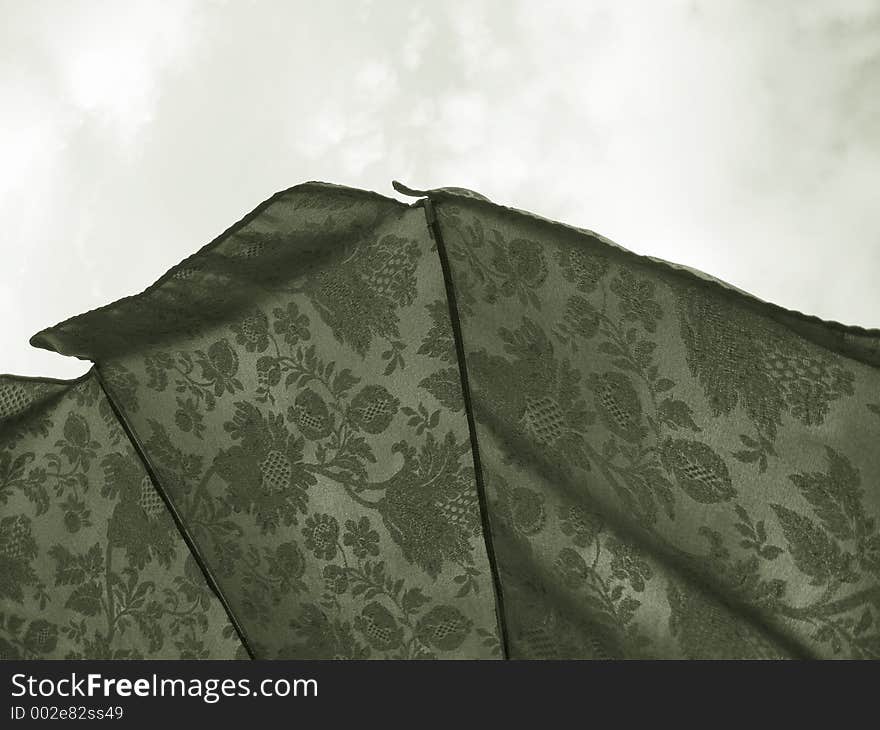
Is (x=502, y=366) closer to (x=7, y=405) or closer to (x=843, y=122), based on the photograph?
(x=7, y=405)

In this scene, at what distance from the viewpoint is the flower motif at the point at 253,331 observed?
40.1 inches

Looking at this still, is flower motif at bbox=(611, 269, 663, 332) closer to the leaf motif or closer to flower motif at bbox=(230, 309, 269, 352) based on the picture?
flower motif at bbox=(230, 309, 269, 352)

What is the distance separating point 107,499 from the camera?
3.55 feet

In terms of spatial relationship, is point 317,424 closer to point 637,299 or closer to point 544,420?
point 544,420

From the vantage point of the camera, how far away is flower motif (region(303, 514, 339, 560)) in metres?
1.07

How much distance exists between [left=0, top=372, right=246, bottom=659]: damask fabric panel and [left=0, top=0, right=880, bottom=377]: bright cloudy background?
6.82 feet

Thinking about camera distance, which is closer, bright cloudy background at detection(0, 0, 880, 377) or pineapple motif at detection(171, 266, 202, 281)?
pineapple motif at detection(171, 266, 202, 281)

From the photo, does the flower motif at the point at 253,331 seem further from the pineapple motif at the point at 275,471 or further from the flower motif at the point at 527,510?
the flower motif at the point at 527,510

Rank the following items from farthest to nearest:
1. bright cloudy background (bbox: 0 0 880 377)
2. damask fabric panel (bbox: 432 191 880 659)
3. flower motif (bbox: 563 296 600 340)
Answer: bright cloudy background (bbox: 0 0 880 377), flower motif (bbox: 563 296 600 340), damask fabric panel (bbox: 432 191 880 659)

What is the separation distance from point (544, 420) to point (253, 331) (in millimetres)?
369

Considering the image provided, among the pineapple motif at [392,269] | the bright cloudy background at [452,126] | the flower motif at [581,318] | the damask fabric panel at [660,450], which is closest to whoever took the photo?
the damask fabric panel at [660,450]

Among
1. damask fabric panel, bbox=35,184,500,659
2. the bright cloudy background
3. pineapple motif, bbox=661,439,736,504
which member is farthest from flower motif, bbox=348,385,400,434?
the bright cloudy background

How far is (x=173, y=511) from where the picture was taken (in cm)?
108

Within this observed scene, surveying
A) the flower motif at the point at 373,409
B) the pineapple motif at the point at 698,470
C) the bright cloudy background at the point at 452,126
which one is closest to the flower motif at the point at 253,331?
the flower motif at the point at 373,409
